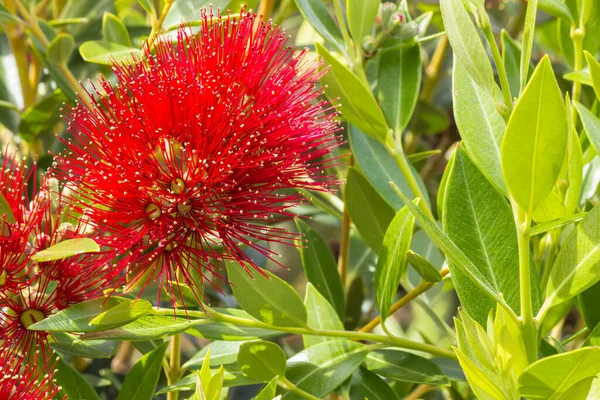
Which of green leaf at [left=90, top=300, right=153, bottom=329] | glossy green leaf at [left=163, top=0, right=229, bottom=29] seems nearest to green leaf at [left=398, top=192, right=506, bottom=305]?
green leaf at [left=90, top=300, right=153, bottom=329]

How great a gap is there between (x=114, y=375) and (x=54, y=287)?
0.43 metres

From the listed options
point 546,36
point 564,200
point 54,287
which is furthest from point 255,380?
point 546,36

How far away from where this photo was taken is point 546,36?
5.40 ft

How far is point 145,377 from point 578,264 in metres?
0.49

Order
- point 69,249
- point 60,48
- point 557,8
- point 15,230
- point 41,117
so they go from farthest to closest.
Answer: point 41,117, point 60,48, point 557,8, point 15,230, point 69,249

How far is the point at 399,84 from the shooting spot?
105 centimetres

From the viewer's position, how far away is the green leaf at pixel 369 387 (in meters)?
0.91

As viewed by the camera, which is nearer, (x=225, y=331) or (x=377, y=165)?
(x=225, y=331)

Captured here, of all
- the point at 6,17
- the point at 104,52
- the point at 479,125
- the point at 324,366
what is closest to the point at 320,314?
the point at 324,366

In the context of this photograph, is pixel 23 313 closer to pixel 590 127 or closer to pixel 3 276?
pixel 3 276

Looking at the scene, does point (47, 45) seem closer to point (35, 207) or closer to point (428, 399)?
point (35, 207)

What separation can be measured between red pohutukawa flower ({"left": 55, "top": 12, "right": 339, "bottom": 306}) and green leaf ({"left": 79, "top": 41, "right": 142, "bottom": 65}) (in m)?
0.10

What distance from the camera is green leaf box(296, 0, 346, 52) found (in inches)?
38.1

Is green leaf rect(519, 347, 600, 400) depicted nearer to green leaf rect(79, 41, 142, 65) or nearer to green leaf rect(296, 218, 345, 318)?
green leaf rect(296, 218, 345, 318)
